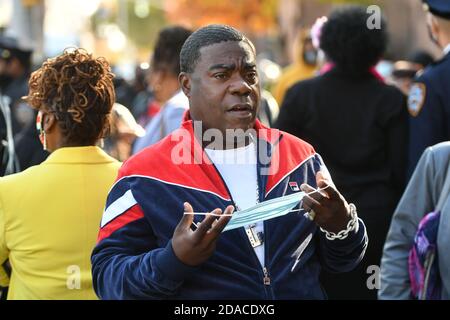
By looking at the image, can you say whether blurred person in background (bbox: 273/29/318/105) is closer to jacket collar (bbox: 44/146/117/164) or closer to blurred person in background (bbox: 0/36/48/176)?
blurred person in background (bbox: 0/36/48/176)

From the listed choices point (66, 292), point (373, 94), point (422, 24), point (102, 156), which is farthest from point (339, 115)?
point (422, 24)

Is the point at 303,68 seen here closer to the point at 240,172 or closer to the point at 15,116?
the point at 15,116

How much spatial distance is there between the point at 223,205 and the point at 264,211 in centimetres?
20

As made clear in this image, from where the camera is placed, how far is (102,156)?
13.9 feet

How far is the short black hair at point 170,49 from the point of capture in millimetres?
6105

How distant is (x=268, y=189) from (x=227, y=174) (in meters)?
0.16

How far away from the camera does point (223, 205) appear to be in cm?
336

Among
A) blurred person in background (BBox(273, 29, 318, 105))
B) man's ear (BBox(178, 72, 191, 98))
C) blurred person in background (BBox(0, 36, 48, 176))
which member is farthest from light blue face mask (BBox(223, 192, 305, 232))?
blurred person in background (BBox(273, 29, 318, 105))

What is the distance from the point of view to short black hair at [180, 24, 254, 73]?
11.6 feet

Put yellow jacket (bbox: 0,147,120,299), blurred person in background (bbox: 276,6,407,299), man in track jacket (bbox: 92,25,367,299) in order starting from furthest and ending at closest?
blurred person in background (bbox: 276,6,407,299), yellow jacket (bbox: 0,147,120,299), man in track jacket (bbox: 92,25,367,299)

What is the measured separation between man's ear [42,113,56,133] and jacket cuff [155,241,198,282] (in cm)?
120

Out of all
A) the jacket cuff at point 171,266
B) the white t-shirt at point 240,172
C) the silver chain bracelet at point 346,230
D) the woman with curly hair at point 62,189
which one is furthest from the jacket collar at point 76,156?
the silver chain bracelet at point 346,230

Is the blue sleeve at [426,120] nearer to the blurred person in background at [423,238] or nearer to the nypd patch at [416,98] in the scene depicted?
the nypd patch at [416,98]

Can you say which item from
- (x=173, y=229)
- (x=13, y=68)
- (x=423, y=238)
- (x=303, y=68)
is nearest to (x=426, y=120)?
(x=423, y=238)
